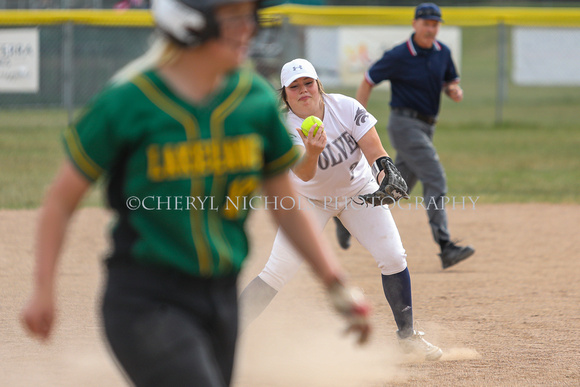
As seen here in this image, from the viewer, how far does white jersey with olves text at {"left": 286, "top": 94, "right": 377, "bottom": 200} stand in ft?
15.2

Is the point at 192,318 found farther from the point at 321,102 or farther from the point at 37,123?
the point at 37,123

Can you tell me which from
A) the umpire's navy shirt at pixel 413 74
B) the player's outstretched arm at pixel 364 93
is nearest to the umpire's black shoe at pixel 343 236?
the player's outstretched arm at pixel 364 93

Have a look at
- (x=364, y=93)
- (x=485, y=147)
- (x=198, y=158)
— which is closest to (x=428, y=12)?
(x=364, y=93)

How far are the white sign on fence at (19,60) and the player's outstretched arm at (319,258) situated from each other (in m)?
14.2

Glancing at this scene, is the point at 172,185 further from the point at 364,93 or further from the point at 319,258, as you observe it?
the point at 364,93

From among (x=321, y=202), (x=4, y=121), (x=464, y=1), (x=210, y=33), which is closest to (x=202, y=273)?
(x=210, y=33)

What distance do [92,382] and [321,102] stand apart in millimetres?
1951

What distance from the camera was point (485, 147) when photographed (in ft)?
49.4

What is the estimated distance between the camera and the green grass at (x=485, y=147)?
11.0m

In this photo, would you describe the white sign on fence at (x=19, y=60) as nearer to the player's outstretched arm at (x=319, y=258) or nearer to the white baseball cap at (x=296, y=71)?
the white baseball cap at (x=296, y=71)

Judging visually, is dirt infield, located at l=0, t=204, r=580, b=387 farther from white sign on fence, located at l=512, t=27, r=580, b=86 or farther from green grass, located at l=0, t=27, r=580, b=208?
white sign on fence, located at l=512, t=27, r=580, b=86

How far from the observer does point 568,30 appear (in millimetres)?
18078

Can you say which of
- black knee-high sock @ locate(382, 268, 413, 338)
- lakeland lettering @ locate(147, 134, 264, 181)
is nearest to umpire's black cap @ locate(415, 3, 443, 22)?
black knee-high sock @ locate(382, 268, 413, 338)

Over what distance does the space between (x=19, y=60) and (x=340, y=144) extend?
41.4 feet
